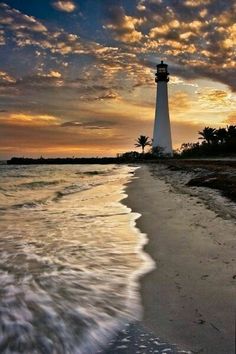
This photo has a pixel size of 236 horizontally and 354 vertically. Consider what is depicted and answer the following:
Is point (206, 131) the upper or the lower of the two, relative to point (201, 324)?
upper

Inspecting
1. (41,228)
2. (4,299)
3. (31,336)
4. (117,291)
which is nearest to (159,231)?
(41,228)

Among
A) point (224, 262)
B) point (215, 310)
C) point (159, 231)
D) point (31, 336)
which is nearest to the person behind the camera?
point (31, 336)

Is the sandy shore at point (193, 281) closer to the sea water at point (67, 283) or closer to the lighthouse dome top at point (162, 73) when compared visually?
the sea water at point (67, 283)

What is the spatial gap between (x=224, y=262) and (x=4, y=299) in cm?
227

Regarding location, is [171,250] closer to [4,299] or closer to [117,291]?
[117,291]

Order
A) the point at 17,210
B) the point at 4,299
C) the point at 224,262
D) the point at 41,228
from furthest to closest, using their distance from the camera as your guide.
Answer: the point at 17,210 < the point at 41,228 < the point at 224,262 < the point at 4,299

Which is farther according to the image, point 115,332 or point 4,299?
point 4,299

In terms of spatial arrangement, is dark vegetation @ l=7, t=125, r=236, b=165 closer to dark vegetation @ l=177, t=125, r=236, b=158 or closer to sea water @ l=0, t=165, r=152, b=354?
dark vegetation @ l=177, t=125, r=236, b=158

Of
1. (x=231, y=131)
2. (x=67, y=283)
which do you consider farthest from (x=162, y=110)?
(x=67, y=283)

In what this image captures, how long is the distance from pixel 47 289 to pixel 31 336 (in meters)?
0.98

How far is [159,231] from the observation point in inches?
250

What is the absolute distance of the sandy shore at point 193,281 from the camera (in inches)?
100

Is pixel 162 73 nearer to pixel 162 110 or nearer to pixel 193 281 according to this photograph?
pixel 162 110

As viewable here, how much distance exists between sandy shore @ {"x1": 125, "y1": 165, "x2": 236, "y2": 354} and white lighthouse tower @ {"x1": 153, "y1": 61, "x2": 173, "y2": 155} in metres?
69.0
